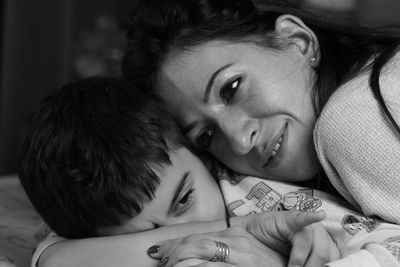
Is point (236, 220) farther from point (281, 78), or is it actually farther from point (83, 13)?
point (83, 13)

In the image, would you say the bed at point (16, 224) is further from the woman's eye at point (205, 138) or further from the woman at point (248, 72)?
the woman's eye at point (205, 138)

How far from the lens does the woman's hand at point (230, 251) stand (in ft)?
3.62

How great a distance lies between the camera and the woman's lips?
4.49ft

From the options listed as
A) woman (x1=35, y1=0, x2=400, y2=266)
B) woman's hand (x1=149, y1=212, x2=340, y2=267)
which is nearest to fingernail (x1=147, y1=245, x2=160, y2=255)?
woman's hand (x1=149, y1=212, x2=340, y2=267)

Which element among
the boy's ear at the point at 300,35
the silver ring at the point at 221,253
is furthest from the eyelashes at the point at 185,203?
the boy's ear at the point at 300,35

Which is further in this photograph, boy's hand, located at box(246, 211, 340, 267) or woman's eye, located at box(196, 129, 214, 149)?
woman's eye, located at box(196, 129, 214, 149)

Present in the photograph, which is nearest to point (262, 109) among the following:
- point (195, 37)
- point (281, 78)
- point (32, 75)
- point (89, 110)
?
point (281, 78)

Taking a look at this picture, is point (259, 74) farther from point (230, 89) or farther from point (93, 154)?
point (93, 154)

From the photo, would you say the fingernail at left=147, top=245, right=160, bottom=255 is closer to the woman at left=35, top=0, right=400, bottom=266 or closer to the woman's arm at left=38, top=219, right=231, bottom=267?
the woman's arm at left=38, top=219, right=231, bottom=267

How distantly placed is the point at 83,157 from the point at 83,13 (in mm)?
2339

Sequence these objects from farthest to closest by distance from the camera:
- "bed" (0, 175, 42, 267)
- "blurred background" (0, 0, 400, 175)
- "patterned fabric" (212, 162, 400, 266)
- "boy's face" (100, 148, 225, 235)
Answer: "blurred background" (0, 0, 400, 175) < "bed" (0, 175, 42, 267) < "boy's face" (100, 148, 225, 235) < "patterned fabric" (212, 162, 400, 266)

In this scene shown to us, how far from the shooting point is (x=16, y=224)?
1772mm

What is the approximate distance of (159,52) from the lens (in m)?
1.45

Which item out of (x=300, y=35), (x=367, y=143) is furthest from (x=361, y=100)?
Answer: (x=300, y=35)
